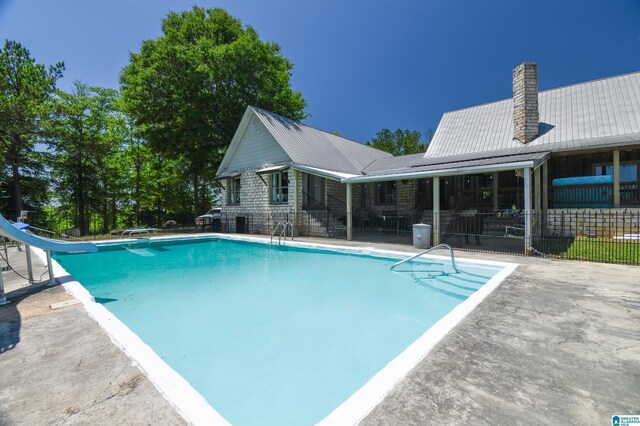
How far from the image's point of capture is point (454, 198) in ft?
52.9

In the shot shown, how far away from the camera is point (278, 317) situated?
4.74 m

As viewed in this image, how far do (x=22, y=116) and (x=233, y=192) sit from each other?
16.3 metres

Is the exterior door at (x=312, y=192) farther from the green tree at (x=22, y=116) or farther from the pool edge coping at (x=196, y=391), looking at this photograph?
the green tree at (x=22, y=116)

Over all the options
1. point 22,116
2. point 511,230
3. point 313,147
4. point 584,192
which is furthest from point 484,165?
point 22,116

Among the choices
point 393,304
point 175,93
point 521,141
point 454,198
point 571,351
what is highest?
point 175,93

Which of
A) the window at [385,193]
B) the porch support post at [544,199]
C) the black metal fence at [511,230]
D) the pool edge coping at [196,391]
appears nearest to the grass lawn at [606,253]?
the black metal fence at [511,230]

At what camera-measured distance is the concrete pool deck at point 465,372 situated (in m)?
1.78

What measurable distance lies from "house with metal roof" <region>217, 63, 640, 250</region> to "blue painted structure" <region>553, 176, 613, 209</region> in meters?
0.04

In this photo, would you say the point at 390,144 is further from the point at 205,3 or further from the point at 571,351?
the point at 571,351

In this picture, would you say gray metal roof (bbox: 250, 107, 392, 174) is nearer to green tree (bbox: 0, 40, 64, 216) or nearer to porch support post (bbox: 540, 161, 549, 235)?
porch support post (bbox: 540, 161, 549, 235)

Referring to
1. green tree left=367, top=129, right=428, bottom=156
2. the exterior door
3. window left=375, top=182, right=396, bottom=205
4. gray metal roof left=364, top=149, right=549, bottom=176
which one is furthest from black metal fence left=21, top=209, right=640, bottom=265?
green tree left=367, top=129, right=428, bottom=156

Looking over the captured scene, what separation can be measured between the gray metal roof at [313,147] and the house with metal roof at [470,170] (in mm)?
110

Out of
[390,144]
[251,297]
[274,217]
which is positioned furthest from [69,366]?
[390,144]

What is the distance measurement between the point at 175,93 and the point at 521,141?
21.3m
